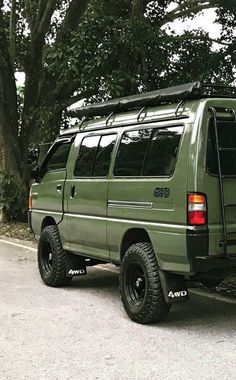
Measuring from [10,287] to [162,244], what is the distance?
9.83ft

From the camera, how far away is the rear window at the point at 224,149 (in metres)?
5.35

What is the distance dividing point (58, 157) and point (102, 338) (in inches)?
134

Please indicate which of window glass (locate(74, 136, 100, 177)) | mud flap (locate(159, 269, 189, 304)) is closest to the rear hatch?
mud flap (locate(159, 269, 189, 304))

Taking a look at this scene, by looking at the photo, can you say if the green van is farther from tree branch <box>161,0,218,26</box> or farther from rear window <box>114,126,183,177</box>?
tree branch <box>161,0,218,26</box>

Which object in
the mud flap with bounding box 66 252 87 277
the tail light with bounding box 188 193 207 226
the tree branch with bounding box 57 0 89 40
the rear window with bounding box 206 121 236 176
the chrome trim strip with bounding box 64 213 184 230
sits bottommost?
the mud flap with bounding box 66 252 87 277

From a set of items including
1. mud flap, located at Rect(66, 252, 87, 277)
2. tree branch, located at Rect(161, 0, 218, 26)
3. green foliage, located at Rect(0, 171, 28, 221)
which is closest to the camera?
mud flap, located at Rect(66, 252, 87, 277)

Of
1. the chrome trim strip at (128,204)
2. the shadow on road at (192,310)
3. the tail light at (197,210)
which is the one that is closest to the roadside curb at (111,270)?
the shadow on road at (192,310)

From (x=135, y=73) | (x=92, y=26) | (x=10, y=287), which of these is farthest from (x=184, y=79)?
(x=10, y=287)

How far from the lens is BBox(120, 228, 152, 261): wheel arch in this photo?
604 centimetres

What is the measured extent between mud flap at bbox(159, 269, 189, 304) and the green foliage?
33.1 feet

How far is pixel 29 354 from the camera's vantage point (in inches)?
191

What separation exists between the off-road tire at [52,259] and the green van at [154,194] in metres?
0.03

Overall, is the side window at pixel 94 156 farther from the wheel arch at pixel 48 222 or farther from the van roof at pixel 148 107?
the wheel arch at pixel 48 222

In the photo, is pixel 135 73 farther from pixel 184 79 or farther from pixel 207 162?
pixel 207 162
